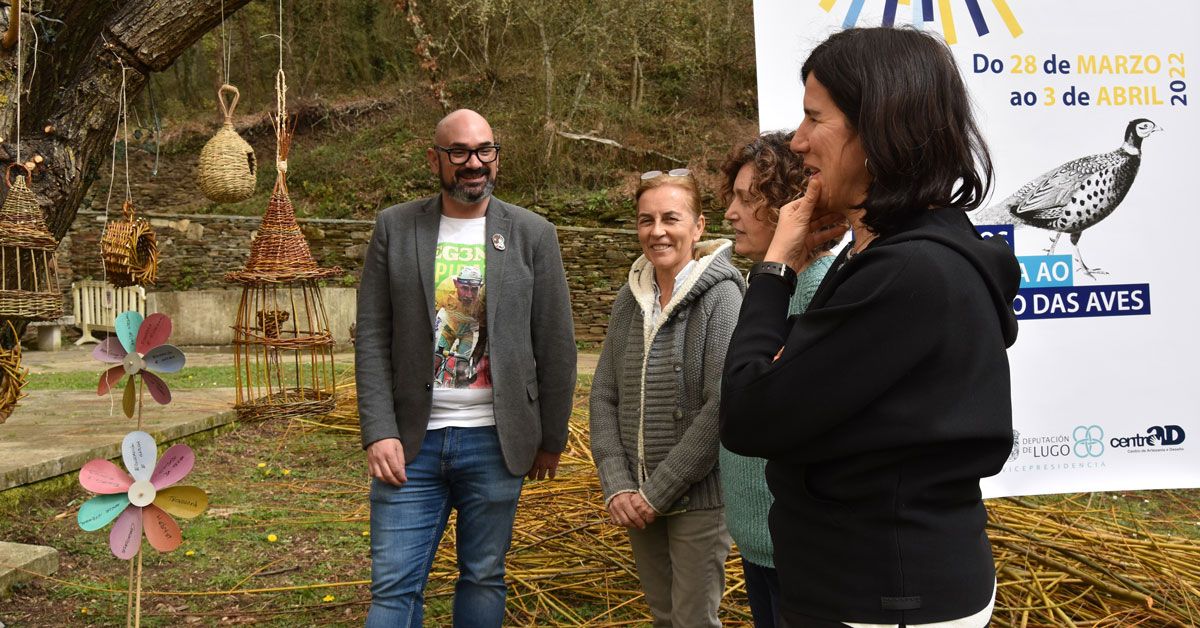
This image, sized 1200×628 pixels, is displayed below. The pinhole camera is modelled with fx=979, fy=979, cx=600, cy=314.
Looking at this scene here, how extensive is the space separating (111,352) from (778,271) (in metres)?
1.71

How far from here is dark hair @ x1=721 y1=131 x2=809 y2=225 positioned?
2.16 meters

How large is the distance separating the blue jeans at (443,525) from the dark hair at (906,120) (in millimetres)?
1576

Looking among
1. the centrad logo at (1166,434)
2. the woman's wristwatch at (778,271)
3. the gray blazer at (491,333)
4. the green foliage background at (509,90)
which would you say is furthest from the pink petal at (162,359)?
the green foliage background at (509,90)

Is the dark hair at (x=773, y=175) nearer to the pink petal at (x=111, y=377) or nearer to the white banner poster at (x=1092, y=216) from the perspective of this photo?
the white banner poster at (x=1092, y=216)

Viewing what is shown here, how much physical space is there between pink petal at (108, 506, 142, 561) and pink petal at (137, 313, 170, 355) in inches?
14.9

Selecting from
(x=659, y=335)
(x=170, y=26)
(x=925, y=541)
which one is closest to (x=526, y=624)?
(x=659, y=335)

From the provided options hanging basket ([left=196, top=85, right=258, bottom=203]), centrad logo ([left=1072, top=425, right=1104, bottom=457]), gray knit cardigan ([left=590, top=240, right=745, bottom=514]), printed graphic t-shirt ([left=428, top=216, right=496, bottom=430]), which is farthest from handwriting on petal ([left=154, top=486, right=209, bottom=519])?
centrad logo ([left=1072, top=425, right=1104, bottom=457])

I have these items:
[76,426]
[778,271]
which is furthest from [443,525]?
[76,426]

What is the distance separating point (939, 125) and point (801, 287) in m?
0.85

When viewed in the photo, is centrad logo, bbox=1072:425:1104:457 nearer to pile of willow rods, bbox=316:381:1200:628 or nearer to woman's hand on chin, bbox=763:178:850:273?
pile of willow rods, bbox=316:381:1200:628

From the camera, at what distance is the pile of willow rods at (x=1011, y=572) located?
10.2 ft

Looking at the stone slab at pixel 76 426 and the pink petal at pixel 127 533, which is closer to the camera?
the pink petal at pixel 127 533

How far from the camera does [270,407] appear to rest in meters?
4.53

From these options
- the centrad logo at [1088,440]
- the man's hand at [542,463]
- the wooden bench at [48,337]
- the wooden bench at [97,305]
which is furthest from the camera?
the wooden bench at [97,305]
